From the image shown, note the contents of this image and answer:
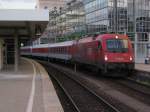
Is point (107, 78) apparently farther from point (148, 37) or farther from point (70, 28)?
point (70, 28)

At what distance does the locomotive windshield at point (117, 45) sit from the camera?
27.0 m

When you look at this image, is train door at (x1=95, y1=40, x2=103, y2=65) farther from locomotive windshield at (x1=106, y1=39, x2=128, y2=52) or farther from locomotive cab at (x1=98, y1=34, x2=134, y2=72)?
locomotive windshield at (x1=106, y1=39, x2=128, y2=52)

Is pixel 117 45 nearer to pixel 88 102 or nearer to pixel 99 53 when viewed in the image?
pixel 99 53

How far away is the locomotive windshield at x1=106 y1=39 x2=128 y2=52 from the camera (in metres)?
27.0

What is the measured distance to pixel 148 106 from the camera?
50.1ft

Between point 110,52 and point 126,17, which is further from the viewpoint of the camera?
point 126,17

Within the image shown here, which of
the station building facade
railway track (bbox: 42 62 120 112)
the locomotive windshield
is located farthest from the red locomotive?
the station building facade

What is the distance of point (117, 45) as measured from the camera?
27281mm

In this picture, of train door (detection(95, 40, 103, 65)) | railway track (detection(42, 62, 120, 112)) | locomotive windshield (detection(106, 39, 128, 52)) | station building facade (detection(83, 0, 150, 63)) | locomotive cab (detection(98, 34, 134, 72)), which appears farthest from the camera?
station building facade (detection(83, 0, 150, 63))

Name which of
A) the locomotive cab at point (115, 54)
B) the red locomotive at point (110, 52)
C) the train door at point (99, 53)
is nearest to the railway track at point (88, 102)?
the locomotive cab at point (115, 54)

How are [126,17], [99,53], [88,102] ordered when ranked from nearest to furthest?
[88,102]
[99,53]
[126,17]

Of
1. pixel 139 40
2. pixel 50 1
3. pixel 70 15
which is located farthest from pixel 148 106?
pixel 50 1

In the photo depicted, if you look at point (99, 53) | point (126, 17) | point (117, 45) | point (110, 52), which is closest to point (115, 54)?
point (110, 52)

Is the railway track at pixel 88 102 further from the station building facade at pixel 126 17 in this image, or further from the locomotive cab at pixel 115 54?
the station building facade at pixel 126 17
